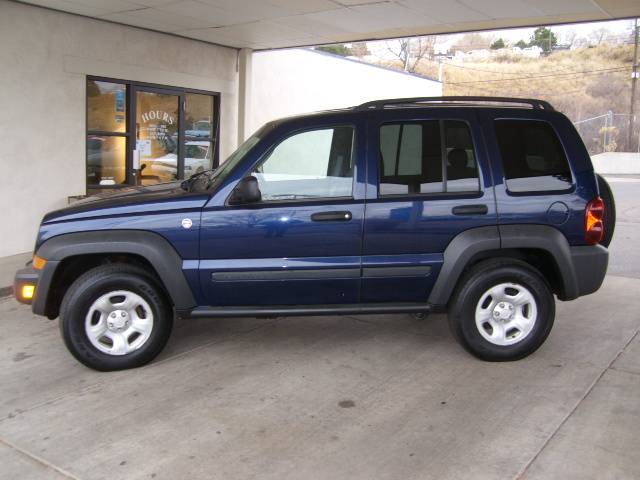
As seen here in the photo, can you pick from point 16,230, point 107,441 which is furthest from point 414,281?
point 16,230

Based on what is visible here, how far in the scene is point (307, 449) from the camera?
142 inches

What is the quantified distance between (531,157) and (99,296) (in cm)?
341

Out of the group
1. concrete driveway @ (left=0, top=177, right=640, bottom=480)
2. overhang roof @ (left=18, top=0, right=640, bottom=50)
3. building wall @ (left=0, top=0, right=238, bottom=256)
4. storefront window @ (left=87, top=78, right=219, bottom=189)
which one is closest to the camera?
concrete driveway @ (left=0, top=177, right=640, bottom=480)

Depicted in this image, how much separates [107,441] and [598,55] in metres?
76.4

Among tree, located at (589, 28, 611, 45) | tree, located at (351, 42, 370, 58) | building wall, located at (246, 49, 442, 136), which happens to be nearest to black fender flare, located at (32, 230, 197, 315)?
building wall, located at (246, 49, 442, 136)

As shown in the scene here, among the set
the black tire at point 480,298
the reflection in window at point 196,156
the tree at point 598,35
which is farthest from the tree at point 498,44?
the black tire at point 480,298

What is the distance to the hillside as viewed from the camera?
2419 inches

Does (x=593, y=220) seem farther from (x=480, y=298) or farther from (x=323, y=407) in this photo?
(x=323, y=407)

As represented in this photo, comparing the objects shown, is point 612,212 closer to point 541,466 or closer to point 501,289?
point 501,289

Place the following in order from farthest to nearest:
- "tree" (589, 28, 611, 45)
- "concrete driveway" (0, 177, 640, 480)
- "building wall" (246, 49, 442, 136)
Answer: "tree" (589, 28, 611, 45) < "building wall" (246, 49, 442, 136) < "concrete driveway" (0, 177, 640, 480)

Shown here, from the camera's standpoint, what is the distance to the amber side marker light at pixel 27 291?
15.4 ft

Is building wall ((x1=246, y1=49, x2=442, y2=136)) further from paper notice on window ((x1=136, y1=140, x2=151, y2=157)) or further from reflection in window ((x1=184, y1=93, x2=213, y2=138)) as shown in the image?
paper notice on window ((x1=136, y1=140, x2=151, y2=157))

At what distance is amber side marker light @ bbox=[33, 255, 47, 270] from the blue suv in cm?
1

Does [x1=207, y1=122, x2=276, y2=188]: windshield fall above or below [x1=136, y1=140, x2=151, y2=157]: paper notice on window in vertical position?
below
